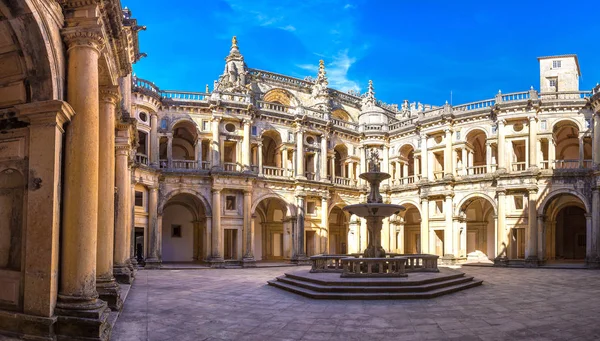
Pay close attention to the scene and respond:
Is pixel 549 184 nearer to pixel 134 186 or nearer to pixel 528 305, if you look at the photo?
pixel 528 305

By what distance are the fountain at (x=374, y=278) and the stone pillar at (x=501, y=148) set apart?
608 inches

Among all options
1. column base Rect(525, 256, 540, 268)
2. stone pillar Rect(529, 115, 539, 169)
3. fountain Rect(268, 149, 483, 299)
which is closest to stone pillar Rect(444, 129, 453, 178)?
stone pillar Rect(529, 115, 539, 169)

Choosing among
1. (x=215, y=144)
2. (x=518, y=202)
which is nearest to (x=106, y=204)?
(x=215, y=144)

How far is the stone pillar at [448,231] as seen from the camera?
118 ft

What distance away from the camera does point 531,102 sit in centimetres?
3362

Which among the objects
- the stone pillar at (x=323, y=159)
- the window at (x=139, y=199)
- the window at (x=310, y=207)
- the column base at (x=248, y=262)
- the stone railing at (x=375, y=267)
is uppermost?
the stone pillar at (x=323, y=159)

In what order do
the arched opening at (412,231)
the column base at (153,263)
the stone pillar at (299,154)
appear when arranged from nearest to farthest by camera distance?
the column base at (153,263), the stone pillar at (299,154), the arched opening at (412,231)

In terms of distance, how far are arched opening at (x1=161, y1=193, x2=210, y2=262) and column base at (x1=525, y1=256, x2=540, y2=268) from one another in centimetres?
2286

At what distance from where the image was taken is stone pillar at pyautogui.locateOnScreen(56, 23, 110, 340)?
916 cm

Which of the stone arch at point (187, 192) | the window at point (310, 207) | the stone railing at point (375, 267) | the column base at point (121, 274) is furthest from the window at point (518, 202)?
the column base at point (121, 274)

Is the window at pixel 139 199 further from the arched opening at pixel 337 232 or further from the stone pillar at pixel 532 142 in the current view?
the stone pillar at pixel 532 142

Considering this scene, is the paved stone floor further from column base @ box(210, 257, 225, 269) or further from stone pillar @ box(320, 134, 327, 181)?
stone pillar @ box(320, 134, 327, 181)

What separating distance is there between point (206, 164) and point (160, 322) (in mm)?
23456

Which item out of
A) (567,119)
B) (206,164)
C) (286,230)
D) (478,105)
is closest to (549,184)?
(567,119)
